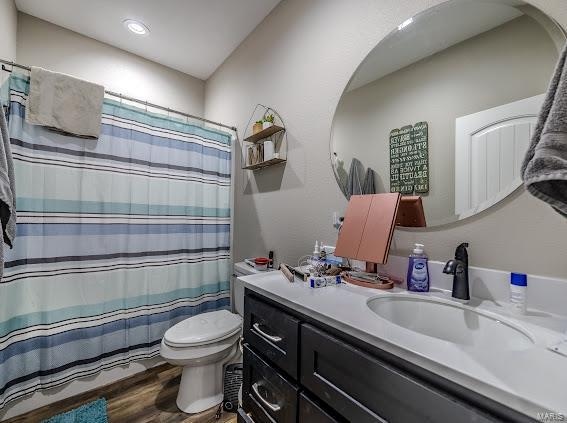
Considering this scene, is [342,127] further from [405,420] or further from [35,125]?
[35,125]

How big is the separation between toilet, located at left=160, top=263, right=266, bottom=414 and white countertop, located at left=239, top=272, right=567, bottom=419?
783 millimetres

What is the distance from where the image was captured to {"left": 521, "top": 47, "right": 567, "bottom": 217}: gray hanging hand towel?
430 millimetres

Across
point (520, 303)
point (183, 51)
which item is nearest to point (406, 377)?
point (520, 303)

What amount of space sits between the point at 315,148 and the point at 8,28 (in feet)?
6.65

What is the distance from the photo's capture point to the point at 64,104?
1422mm

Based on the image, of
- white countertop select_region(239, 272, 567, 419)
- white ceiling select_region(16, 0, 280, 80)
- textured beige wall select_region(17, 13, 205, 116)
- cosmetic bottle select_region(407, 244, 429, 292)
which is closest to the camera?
white countertop select_region(239, 272, 567, 419)

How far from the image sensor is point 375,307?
2.70 ft

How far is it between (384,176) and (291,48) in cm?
107

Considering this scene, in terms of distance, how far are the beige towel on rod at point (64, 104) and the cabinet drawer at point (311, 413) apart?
1.75 m

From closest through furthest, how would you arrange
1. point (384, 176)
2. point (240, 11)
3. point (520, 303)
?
1. point (520, 303)
2. point (384, 176)
3. point (240, 11)

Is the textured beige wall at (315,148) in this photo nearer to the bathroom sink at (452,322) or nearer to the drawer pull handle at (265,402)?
the bathroom sink at (452,322)

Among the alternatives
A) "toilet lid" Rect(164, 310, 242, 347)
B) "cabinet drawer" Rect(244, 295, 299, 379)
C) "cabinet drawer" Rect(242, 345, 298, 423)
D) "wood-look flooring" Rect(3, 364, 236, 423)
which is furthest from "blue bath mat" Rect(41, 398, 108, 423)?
"cabinet drawer" Rect(244, 295, 299, 379)

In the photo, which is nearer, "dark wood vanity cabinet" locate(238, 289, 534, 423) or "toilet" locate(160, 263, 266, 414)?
→ "dark wood vanity cabinet" locate(238, 289, 534, 423)

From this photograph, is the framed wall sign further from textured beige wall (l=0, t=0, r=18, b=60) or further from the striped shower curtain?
textured beige wall (l=0, t=0, r=18, b=60)
